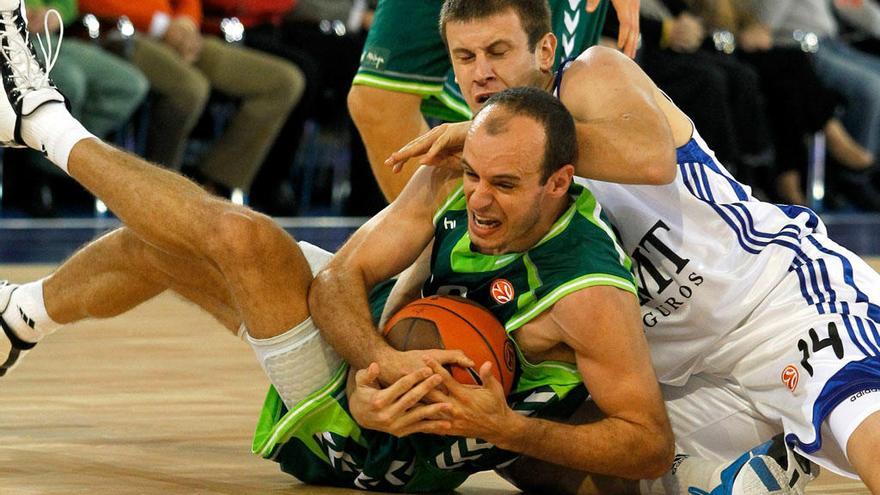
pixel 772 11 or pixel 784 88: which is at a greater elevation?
pixel 772 11

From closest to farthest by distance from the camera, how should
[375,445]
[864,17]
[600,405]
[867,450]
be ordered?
1. [867,450]
2. [600,405]
3. [375,445]
4. [864,17]

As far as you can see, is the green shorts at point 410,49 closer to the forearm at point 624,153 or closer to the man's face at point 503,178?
the forearm at point 624,153

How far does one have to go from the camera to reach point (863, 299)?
10.4ft

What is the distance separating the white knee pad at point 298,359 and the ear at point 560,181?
61 cm

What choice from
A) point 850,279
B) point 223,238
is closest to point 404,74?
point 223,238

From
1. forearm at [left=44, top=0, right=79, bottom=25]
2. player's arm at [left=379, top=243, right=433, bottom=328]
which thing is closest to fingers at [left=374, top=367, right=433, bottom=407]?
player's arm at [left=379, top=243, right=433, bottom=328]

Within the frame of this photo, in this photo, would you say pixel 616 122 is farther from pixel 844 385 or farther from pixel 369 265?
pixel 844 385

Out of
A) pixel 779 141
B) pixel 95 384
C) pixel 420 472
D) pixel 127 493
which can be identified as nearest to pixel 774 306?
pixel 420 472

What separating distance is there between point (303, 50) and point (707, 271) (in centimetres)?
621

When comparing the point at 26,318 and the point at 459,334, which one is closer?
→ the point at 459,334

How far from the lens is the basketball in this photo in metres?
2.97

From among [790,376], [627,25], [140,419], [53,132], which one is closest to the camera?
[790,376]

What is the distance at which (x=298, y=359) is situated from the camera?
3148 mm

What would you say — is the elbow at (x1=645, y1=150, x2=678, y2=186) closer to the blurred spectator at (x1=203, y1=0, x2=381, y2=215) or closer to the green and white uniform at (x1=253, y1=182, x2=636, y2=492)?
the green and white uniform at (x1=253, y1=182, x2=636, y2=492)
